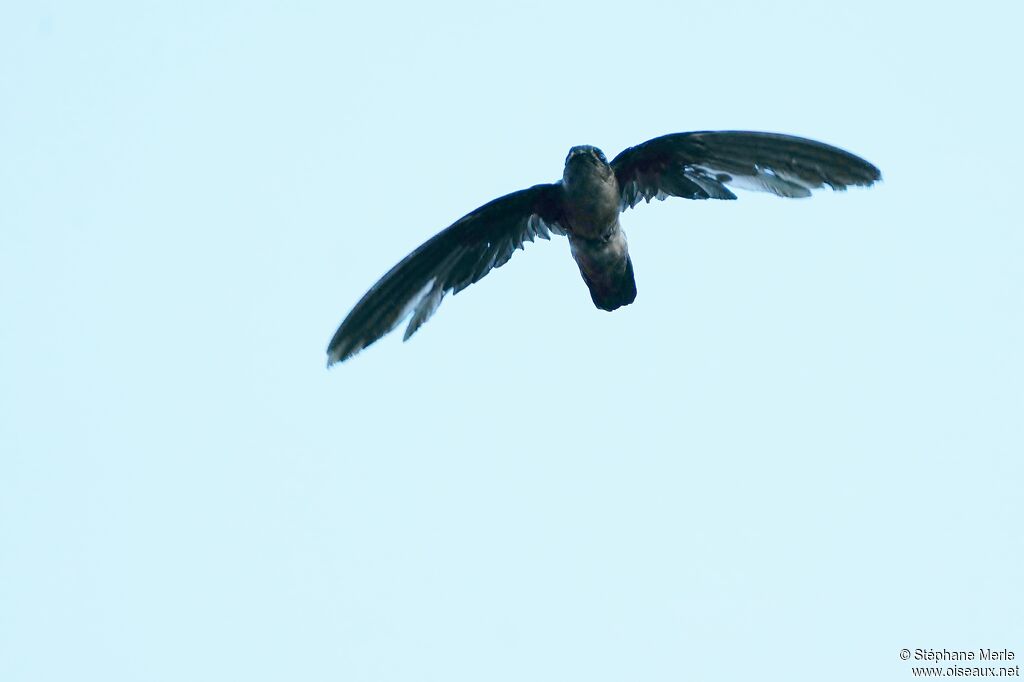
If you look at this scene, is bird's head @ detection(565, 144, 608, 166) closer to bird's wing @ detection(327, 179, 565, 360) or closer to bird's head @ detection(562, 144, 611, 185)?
bird's head @ detection(562, 144, 611, 185)

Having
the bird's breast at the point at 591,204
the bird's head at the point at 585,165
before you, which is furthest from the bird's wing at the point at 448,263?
the bird's head at the point at 585,165

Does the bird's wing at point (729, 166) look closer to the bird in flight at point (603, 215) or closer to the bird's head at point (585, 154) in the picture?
the bird in flight at point (603, 215)

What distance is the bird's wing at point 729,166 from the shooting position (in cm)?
1074

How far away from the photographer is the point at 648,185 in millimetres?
11195

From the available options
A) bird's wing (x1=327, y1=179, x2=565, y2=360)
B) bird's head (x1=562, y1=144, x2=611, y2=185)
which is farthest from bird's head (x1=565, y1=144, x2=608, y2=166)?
bird's wing (x1=327, y1=179, x2=565, y2=360)

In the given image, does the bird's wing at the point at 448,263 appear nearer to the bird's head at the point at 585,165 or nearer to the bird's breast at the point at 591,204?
the bird's breast at the point at 591,204

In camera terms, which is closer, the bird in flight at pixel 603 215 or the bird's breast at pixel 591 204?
the bird's breast at pixel 591 204

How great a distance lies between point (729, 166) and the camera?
1102 cm

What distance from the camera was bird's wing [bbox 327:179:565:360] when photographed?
35.7 ft

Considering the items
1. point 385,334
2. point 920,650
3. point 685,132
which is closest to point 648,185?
point 685,132

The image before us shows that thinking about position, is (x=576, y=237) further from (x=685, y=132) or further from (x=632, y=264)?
(x=685, y=132)

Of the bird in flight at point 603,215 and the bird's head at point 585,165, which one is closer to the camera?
the bird's head at point 585,165

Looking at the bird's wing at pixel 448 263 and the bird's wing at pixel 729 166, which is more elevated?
the bird's wing at pixel 729 166

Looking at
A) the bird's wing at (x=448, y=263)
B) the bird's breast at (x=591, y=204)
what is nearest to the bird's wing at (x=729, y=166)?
the bird's breast at (x=591, y=204)
